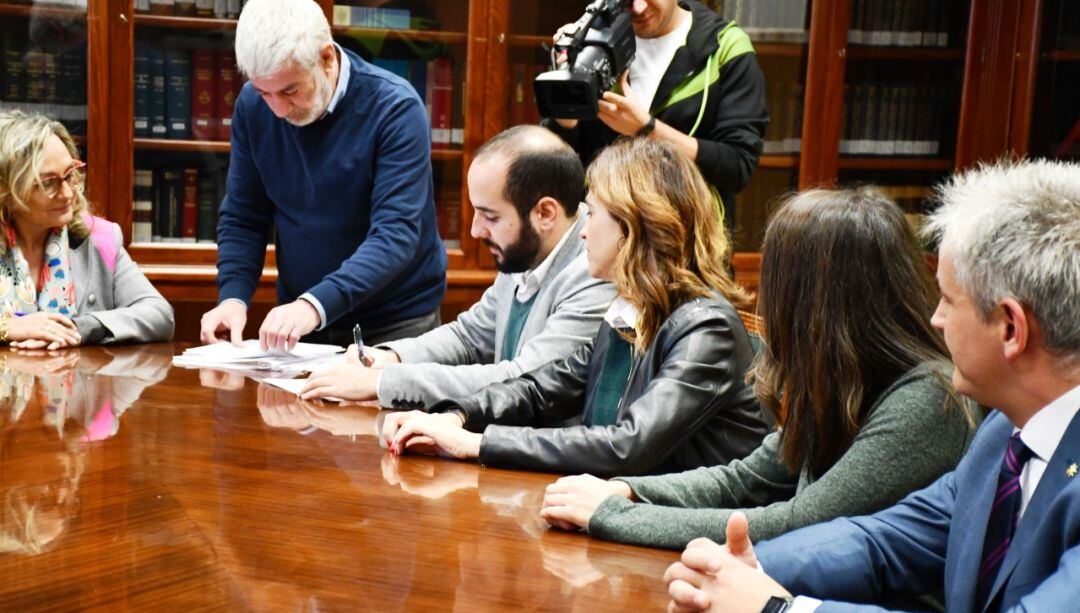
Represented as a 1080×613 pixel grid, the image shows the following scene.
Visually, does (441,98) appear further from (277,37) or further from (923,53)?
(923,53)

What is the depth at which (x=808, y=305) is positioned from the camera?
5.06 feet

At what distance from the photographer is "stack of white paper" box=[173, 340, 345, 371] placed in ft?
8.36

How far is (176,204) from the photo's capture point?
13.3ft

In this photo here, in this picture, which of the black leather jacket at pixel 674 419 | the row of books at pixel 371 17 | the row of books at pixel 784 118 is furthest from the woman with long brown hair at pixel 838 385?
the row of books at pixel 784 118

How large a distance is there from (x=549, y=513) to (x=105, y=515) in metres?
0.55

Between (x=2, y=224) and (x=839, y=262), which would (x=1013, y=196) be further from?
(x=2, y=224)

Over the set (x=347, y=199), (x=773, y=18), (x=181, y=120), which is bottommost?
(x=347, y=199)

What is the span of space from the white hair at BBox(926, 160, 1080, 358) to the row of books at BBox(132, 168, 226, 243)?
3.25 meters

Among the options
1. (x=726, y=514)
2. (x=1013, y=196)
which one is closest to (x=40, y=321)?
(x=726, y=514)

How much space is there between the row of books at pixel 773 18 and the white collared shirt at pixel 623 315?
8.25ft

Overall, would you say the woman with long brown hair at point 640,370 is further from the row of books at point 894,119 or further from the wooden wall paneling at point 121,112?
the row of books at point 894,119

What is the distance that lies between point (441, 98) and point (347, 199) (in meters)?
1.41

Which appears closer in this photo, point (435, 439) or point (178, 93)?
point (435, 439)

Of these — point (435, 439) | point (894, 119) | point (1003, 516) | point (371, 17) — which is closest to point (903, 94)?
point (894, 119)
